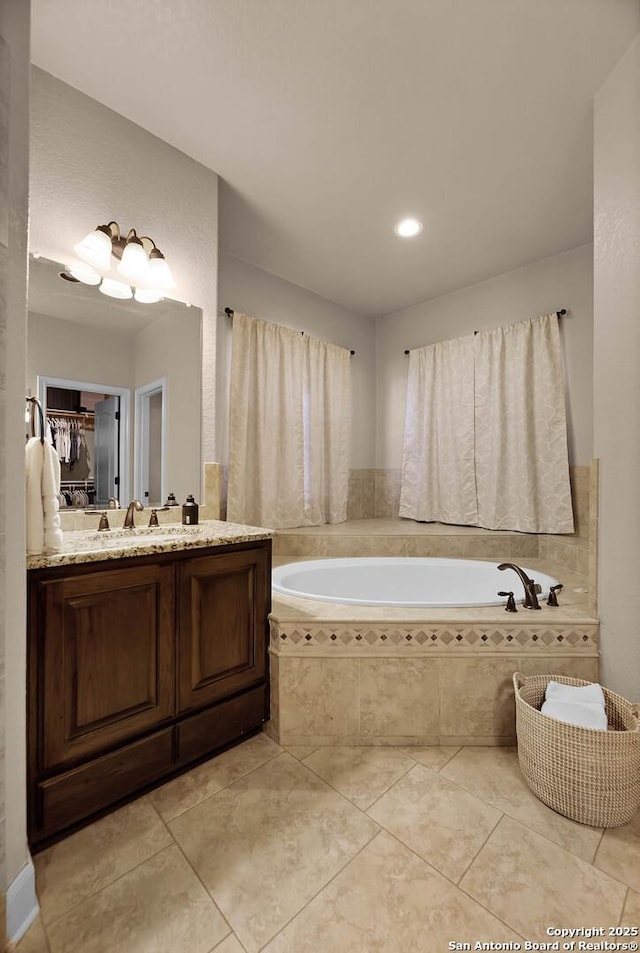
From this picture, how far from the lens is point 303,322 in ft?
11.2

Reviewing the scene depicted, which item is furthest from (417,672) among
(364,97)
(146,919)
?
(364,97)

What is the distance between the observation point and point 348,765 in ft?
5.20

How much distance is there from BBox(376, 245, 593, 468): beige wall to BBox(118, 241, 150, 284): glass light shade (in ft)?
8.45

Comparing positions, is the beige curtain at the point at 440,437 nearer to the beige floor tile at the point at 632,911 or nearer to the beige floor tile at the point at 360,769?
the beige floor tile at the point at 360,769

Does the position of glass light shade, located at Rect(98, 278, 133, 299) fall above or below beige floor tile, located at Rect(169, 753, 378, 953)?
above

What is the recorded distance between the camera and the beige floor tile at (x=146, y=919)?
966 millimetres

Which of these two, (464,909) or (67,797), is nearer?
(464,909)

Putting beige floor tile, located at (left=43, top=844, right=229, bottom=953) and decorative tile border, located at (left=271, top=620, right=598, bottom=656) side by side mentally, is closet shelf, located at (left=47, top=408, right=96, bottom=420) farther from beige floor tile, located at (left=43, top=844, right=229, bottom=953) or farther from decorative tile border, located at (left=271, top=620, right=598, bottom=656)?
beige floor tile, located at (left=43, top=844, right=229, bottom=953)

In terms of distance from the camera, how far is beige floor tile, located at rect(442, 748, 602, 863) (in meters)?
1.26

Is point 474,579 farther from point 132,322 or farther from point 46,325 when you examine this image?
point 46,325

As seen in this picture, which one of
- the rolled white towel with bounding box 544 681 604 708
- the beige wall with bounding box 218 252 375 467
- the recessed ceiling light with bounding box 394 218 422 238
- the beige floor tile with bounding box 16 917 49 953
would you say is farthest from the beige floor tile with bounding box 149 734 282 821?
the recessed ceiling light with bounding box 394 218 422 238

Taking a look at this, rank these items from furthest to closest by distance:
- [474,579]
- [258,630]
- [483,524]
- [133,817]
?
1. [483,524]
2. [474,579]
3. [258,630]
4. [133,817]

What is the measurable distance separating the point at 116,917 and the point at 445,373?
3.54m

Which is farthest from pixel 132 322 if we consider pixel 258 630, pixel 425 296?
pixel 425 296
